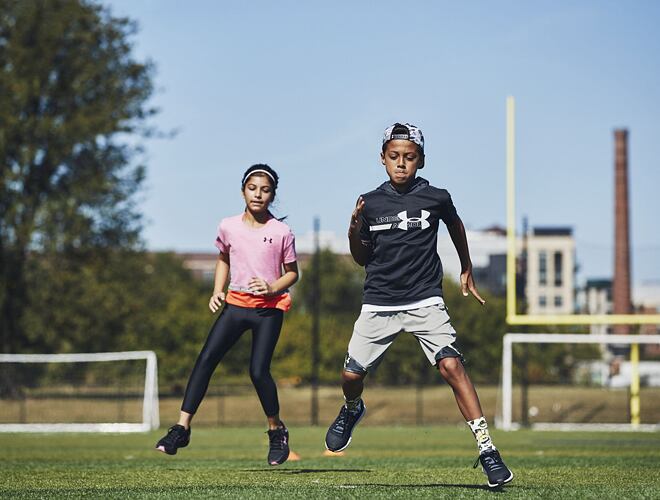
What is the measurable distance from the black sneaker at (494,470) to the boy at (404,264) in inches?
10.9

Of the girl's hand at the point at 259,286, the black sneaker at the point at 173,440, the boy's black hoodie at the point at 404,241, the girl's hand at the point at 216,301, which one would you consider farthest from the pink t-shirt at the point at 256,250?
the boy's black hoodie at the point at 404,241

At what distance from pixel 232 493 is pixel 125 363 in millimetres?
30118

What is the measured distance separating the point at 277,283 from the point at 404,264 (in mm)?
1162

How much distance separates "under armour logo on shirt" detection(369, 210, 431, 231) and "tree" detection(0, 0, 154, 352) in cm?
3087

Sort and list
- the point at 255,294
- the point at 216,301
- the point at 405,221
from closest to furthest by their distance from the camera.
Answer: the point at 405,221 < the point at 216,301 < the point at 255,294

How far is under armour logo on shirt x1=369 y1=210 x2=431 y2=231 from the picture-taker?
21.6ft

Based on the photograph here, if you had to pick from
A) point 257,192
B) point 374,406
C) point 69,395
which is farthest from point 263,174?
point 374,406

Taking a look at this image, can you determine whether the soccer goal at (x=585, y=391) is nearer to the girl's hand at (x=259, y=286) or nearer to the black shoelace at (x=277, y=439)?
the black shoelace at (x=277, y=439)

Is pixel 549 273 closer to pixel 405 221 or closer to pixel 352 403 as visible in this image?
pixel 352 403

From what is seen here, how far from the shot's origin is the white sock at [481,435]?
6273mm

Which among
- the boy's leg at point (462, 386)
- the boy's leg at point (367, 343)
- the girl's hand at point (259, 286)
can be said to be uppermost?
the girl's hand at point (259, 286)

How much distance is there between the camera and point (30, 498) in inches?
235

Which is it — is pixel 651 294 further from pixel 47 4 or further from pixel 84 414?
pixel 47 4

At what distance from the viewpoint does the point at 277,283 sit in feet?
24.4
